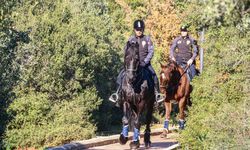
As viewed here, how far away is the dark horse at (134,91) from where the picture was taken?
14.6 metres

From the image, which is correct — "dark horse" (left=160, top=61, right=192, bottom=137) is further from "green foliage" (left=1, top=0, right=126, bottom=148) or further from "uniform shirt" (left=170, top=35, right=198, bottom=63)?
"green foliage" (left=1, top=0, right=126, bottom=148)

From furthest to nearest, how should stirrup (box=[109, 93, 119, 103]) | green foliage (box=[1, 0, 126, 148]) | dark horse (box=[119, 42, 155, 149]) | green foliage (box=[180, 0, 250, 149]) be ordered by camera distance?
green foliage (box=[1, 0, 126, 148]) < stirrup (box=[109, 93, 119, 103]) < dark horse (box=[119, 42, 155, 149]) < green foliage (box=[180, 0, 250, 149])

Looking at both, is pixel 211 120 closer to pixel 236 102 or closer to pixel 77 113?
pixel 236 102

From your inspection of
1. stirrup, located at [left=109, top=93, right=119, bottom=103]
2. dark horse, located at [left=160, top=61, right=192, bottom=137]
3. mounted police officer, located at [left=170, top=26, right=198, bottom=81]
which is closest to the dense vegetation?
mounted police officer, located at [left=170, top=26, right=198, bottom=81]

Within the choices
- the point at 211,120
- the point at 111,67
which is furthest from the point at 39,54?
the point at 211,120

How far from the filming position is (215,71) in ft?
48.5

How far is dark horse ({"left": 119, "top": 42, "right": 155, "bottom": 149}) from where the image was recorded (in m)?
14.6

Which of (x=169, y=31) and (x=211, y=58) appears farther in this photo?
(x=169, y=31)

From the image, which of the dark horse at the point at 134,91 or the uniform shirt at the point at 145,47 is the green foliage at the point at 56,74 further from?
the uniform shirt at the point at 145,47

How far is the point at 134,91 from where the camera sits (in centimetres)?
1517

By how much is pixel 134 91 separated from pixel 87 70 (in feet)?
42.7

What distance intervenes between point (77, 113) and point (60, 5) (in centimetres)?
626

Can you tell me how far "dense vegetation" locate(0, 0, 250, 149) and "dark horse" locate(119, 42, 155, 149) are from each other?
124cm

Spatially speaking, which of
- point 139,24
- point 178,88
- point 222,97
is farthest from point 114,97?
point 178,88
